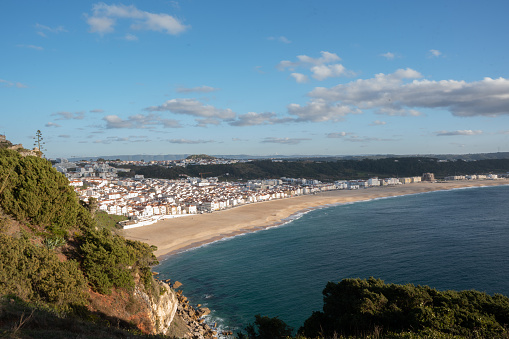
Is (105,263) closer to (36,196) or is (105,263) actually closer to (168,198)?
(36,196)

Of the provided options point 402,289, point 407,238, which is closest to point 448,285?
point 402,289

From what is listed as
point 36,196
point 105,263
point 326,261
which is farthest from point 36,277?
point 326,261

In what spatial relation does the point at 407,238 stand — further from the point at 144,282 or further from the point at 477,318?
the point at 144,282

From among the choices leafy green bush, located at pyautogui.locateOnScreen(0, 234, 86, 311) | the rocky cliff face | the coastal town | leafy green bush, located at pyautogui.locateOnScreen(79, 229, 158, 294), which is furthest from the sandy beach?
leafy green bush, located at pyautogui.locateOnScreen(0, 234, 86, 311)

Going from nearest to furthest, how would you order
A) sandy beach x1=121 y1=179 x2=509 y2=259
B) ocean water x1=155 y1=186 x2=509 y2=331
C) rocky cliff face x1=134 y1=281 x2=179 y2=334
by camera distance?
rocky cliff face x1=134 y1=281 x2=179 y2=334 < ocean water x1=155 y1=186 x2=509 y2=331 < sandy beach x1=121 y1=179 x2=509 y2=259

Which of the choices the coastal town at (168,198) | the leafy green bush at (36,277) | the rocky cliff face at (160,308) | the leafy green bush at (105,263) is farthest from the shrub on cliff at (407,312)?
the coastal town at (168,198)

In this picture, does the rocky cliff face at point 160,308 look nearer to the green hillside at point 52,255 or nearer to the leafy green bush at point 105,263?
the green hillside at point 52,255

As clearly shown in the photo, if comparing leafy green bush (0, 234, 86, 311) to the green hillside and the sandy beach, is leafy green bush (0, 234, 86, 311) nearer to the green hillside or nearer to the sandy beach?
the green hillside

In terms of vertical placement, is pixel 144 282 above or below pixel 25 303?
below
